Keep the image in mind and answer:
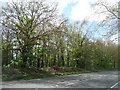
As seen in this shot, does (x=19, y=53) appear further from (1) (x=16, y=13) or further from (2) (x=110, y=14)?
(2) (x=110, y=14)

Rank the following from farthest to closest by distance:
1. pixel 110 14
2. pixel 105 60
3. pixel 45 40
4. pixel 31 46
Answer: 1. pixel 105 60
2. pixel 45 40
3. pixel 31 46
4. pixel 110 14

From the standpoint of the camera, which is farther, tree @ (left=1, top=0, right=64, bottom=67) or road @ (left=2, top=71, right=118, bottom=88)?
tree @ (left=1, top=0, right=64, bottom=67)

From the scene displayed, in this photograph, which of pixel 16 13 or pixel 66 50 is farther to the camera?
pixel 66 50

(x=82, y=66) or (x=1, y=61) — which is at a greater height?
(x=1, y=61)

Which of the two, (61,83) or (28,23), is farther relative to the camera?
(28,23)

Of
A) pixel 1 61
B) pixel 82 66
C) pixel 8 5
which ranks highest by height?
pixel 8 5

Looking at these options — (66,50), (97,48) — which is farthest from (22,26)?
(97,48)

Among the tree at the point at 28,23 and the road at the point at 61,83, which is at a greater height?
the tree at the point at 28,23

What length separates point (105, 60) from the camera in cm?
5809

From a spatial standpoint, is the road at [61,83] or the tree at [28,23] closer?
the road at [61,83]

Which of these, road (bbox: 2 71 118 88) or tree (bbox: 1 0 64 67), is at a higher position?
tree (bbox: 1 0 64 67)

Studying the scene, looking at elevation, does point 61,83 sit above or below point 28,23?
below

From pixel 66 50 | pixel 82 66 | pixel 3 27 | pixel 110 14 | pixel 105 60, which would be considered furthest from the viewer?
pixel 105 60

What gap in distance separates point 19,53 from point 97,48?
29.8 meters
